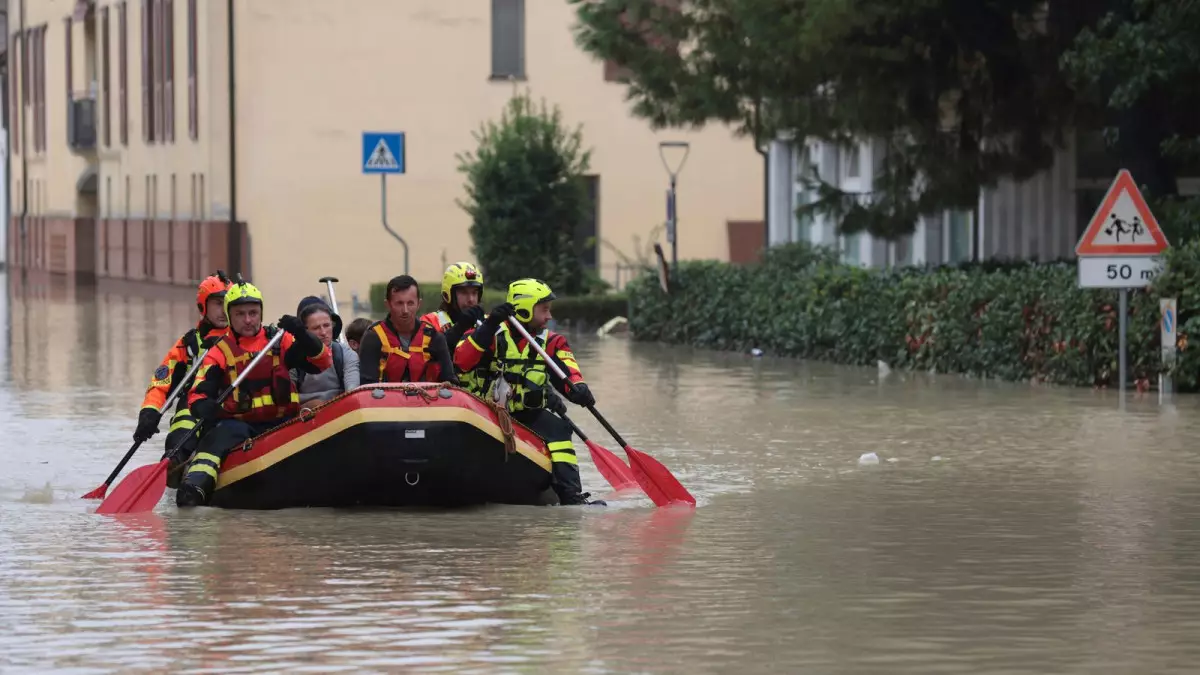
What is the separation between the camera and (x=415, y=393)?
1419 centimetres

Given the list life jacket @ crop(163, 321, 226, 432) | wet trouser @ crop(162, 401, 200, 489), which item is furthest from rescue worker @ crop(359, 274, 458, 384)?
wet trouser @ crop(162, 401, 200, 489)

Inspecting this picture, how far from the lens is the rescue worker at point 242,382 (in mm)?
14727

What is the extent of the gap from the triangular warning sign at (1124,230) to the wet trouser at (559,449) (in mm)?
8789

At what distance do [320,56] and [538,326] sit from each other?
34.7 metres

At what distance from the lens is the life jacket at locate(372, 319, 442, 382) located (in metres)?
15.1

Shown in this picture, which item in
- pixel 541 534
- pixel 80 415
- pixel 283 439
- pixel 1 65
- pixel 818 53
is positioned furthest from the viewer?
pixel 1 65

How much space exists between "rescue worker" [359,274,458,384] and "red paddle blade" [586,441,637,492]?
115cm

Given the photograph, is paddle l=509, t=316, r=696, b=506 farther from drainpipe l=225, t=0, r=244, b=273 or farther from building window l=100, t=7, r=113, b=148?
building window l=100, t=7, r=113, b=148

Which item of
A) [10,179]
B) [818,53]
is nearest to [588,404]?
[818,53]

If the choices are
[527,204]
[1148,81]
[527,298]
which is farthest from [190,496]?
[527,204]

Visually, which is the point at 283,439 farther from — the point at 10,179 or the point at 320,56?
the point at 10,179

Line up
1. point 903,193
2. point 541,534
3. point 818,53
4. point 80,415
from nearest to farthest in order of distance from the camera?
point 541,534 → point 80,415 → point 818,53 → point 903,193

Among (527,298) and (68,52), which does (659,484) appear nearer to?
(527,298)

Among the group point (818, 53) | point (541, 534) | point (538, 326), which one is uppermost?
point (818, 53)
